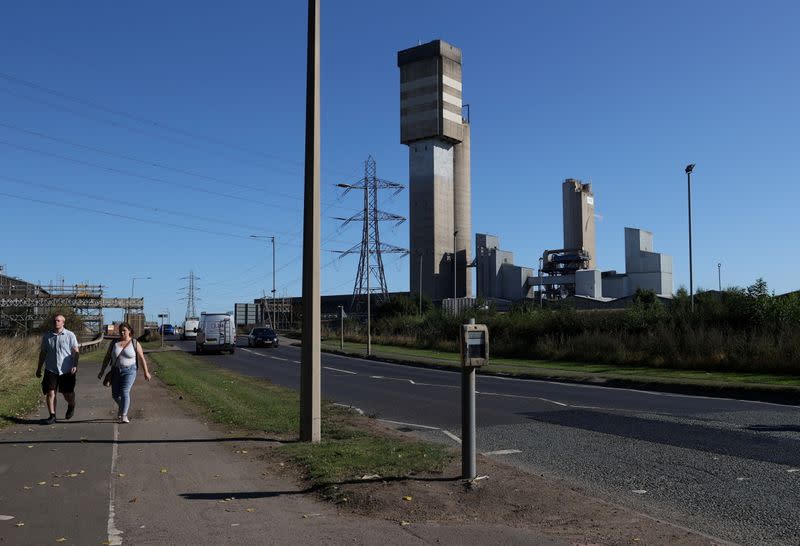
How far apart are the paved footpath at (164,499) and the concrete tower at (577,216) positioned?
98735mm

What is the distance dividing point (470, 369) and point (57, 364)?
7808 millimetres

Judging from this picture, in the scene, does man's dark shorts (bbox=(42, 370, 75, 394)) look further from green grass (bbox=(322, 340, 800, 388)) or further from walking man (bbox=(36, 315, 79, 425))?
green grass (bbox=(322, 340, 800, 388))

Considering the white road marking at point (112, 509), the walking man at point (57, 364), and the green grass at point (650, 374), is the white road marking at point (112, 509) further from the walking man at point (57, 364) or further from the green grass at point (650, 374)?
the green grass at point (650, 374)

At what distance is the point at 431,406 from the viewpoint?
16281mm

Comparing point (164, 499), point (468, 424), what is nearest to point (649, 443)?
point (468, 424)

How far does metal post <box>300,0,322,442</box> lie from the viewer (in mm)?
9891

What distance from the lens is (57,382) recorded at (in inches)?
476

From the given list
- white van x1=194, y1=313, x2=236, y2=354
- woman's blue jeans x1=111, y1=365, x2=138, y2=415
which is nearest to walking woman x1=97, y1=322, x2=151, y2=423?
woman's blue jeans x1=111, y1=365, x2=138, y2=415

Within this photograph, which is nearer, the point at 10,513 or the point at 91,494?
the point at 10,513

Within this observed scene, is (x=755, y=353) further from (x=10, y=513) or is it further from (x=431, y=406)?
(x=10, y=513)

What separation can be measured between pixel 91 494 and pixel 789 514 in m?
6.35

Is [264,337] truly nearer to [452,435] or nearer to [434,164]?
[452,435]

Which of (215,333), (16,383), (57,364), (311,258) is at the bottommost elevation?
(16,383)

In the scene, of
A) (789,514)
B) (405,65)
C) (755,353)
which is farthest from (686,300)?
(405,65)
